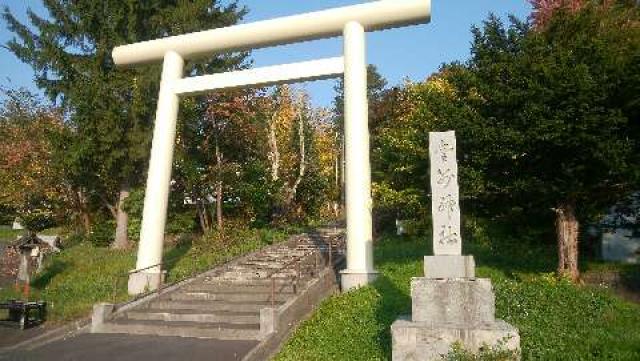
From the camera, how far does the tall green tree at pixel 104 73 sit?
64.2 ft

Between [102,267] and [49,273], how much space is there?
1.68m

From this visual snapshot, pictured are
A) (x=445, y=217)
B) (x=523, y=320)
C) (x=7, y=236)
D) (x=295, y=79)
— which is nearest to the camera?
(x=445, y=217)

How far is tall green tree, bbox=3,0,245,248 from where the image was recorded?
1956cm

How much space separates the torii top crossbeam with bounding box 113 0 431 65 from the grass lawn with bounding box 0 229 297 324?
6332mm

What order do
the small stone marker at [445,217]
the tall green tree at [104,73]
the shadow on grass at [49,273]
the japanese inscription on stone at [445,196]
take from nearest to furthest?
1. the small stone marker at [445,217]
2. the japanese inscription on stone at [445,196]
3. the shadow on grass at [49,273]
4. the tall green tree at [104,73]

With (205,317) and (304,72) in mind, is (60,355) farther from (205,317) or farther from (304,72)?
(304,72)

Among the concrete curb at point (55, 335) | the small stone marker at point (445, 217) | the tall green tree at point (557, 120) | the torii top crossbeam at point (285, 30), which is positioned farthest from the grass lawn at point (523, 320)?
the torii top crossbeam at point (285, 30)

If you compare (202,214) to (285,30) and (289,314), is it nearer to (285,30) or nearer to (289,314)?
(285,30)

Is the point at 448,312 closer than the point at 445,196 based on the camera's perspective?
Yes

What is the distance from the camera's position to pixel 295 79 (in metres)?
13.0

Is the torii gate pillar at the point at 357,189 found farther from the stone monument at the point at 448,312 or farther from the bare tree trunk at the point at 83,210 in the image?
the bare tree trunk at the point at 83,210

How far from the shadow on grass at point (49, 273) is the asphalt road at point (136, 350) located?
6.97 m

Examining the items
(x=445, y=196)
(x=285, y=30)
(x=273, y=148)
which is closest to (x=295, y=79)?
(x=285, y=30)

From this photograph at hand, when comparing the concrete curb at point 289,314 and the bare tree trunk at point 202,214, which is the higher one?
the bare tree trunk at point 202,214
